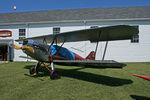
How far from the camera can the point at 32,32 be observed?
15.1m

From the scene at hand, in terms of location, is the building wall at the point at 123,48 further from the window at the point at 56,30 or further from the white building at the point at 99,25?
the window at the point at 56,30

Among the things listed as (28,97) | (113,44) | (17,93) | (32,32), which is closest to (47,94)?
(28,97)

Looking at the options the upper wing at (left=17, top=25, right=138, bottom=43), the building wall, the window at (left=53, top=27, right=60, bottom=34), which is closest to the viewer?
the upper wing at (left=17, top=25, right=138, bottom=43)

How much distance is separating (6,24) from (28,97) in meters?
15.1

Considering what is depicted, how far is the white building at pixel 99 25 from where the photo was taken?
13.5m

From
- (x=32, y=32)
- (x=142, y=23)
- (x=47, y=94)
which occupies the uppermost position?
(x=142, y=23)

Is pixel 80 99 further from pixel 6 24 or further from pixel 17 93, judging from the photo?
pixel 6 24

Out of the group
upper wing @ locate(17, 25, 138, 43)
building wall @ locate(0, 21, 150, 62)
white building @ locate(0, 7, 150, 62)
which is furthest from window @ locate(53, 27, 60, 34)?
upper wing @ locate(17, 25, 138, 43)

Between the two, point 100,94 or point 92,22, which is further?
point 92,22

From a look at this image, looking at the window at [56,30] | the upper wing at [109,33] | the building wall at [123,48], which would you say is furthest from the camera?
the window at [56,30]

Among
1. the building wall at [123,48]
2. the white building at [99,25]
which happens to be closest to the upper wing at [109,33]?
the building wall at [123,48]

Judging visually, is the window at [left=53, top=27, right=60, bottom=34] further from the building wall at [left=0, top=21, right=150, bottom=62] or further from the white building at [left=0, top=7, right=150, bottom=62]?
the building wall at [left=0, top=21, right=150, bottom=62]

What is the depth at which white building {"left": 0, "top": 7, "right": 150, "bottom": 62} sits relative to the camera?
13.5 m

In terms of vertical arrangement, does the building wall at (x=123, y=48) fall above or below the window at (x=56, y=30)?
below
